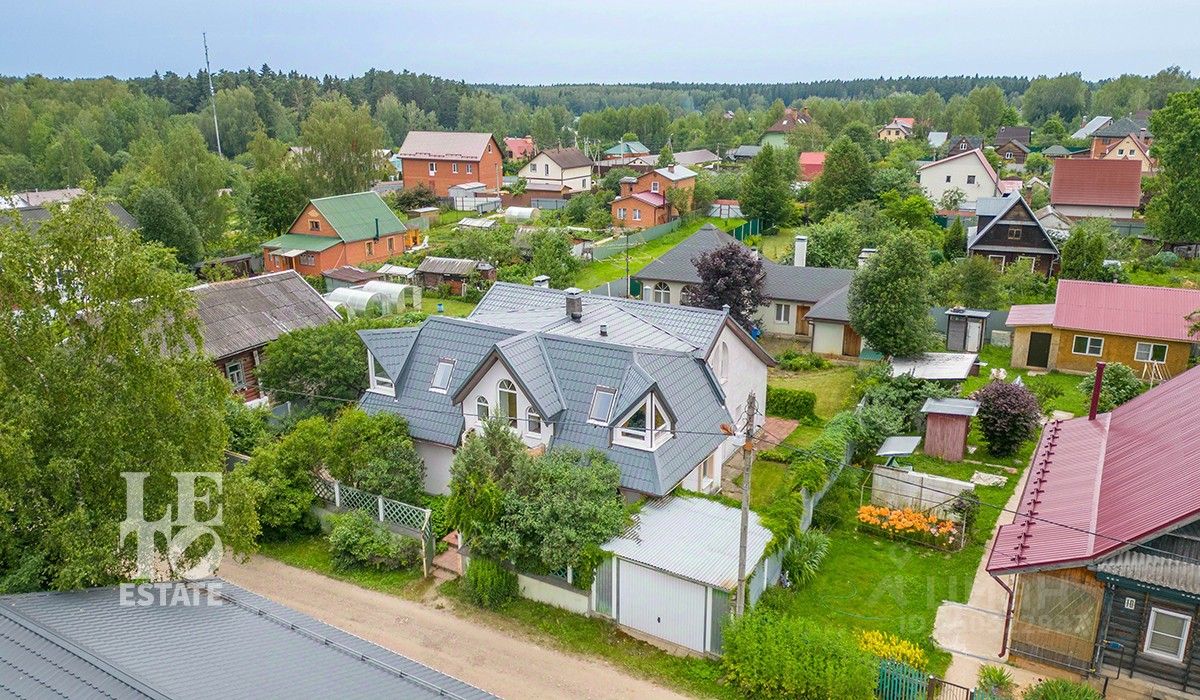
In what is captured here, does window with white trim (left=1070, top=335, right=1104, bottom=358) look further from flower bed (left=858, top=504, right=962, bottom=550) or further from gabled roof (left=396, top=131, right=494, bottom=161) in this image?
gabled roof (left=396, top=131, right=494, bottom=161)

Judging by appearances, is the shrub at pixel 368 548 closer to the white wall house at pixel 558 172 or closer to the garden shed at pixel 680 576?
the garden shed at pixel 680 576

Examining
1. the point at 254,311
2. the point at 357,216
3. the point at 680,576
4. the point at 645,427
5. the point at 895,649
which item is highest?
the point at 357,216

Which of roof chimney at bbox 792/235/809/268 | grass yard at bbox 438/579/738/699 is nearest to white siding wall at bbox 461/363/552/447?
grass yard at bbox 438/579/738/699

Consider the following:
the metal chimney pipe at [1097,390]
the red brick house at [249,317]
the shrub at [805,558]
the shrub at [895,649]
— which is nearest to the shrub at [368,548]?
the shrub at [805,558]

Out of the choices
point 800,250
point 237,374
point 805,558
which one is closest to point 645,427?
point 805,558

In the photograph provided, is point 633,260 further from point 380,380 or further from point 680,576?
point 680,576

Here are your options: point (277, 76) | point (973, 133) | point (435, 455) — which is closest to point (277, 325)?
point (435, 455)

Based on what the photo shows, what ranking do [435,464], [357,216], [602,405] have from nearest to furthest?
[602,405]
[435,464]
[357,216]
